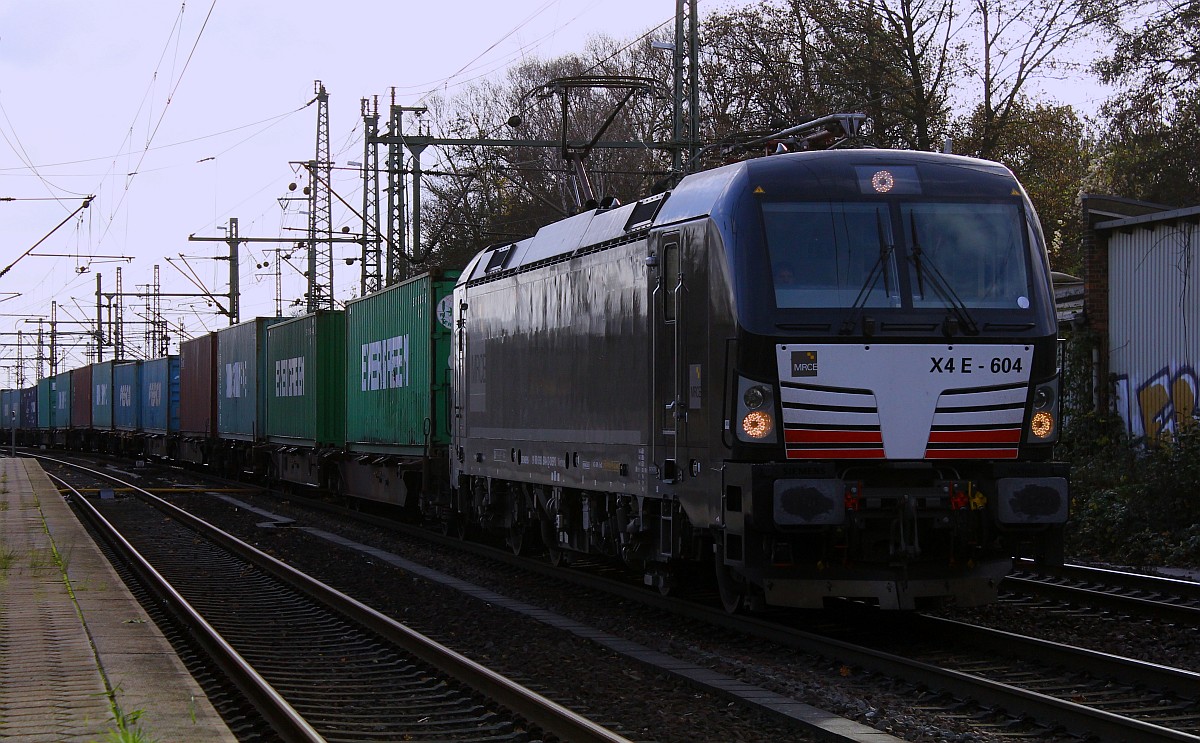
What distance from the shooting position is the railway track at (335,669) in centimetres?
783

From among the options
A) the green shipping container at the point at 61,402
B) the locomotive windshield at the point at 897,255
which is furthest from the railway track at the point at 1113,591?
the green shipping container at the point at 61,402

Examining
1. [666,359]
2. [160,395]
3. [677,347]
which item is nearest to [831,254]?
[677,347]

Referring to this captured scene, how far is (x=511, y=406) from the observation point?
49.1 ft

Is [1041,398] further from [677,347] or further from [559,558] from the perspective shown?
[559,558]

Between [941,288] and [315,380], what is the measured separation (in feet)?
62.5

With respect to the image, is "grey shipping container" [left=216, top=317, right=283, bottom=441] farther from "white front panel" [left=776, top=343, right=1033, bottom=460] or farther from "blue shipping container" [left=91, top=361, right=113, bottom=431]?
"white front panel" [left=776, top=343, right=1033, bottom=460]

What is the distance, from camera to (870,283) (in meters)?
9.71

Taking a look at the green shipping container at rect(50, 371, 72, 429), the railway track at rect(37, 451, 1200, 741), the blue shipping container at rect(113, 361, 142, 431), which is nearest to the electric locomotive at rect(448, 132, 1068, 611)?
the railway track at rect(37, 451, 1200, 741)

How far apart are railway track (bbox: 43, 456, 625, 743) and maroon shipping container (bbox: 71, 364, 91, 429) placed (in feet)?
159

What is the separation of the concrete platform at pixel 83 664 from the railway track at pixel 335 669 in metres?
0.48

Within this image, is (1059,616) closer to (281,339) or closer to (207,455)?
(281,339)

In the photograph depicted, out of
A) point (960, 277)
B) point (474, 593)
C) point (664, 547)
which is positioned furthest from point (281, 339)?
point (960, 277)

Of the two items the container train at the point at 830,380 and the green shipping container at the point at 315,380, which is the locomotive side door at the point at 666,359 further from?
the green shipping container at the point at 315,380

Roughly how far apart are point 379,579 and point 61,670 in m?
6.62
